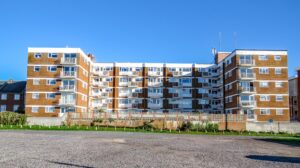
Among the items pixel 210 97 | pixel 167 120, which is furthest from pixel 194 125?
pixel 210 97

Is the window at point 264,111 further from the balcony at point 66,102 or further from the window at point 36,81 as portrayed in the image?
the window at point 36,81

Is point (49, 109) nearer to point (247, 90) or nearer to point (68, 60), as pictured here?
point (68, 60)

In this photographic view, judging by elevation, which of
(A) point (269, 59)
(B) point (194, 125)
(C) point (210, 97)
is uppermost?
(A) point (269, 59)

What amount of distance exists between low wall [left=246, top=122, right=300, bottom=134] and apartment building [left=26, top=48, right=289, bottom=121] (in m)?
11.5

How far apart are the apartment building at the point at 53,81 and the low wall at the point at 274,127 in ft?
102

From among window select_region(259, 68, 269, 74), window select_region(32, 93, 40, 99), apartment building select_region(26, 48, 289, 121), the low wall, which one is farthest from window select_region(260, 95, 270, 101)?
window select_region(32, 93, 40, 99)

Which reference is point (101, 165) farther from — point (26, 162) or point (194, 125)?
point (194, 125)

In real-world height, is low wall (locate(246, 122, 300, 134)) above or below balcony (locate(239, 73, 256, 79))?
below

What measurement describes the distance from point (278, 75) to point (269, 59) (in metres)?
3.45

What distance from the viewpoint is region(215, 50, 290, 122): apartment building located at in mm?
57344

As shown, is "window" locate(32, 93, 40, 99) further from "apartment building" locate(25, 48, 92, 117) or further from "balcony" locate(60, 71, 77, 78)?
"balcony" locate(60, 71, 77, 78)

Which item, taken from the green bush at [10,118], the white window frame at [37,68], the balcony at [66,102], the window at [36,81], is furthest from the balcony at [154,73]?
the green bush at [10,118]

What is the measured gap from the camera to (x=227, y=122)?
4453 centimetres

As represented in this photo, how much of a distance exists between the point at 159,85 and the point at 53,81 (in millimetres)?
23090
